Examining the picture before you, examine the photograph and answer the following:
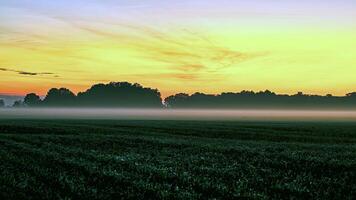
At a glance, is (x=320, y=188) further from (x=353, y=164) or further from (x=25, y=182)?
(x=25, y=182)

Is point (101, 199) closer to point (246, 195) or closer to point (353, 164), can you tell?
point (246, 195)

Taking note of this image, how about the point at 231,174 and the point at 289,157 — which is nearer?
the point at 231,174

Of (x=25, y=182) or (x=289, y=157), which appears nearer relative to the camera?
(x=25, y=182)

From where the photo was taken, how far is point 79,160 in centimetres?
3319

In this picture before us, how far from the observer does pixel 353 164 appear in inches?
1313

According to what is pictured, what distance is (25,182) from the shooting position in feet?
78.4

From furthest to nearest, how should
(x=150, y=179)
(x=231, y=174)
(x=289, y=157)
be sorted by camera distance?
(x=289, y=157) → (x=231, y=174) → (x=150, y=179)

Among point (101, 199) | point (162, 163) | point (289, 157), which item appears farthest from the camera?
point (289, 157)

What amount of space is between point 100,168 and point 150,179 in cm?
502

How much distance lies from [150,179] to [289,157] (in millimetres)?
15901

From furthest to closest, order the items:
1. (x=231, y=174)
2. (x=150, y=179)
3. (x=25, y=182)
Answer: (x=231, y=174) → (x=150, y=179) → (x=25, y=182)

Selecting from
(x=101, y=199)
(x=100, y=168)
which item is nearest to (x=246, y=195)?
(x=101, y=199)

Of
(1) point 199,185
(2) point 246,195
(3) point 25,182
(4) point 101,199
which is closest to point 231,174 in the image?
(1) point 199,185

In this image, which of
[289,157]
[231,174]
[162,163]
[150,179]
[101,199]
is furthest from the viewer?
[289,157]
